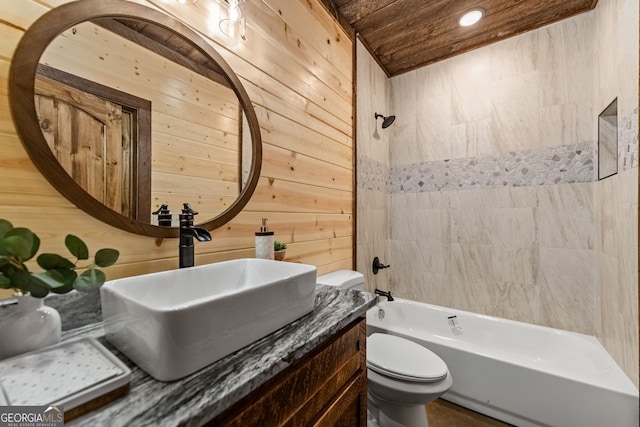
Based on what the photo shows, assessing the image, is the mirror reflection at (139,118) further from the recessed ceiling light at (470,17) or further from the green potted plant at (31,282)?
the recessed ceiling light at (470,17)

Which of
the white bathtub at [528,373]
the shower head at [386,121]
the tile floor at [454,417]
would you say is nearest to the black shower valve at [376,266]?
the white bathtub at [528,373]

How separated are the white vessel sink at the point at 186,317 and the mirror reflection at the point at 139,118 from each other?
0.25 m

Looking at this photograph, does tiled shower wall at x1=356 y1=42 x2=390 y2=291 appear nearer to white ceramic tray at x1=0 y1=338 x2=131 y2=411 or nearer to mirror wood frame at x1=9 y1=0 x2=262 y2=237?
mirror wood frame at x1=9 y1=0 x2=262 y2=237

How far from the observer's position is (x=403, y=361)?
1.39 metres

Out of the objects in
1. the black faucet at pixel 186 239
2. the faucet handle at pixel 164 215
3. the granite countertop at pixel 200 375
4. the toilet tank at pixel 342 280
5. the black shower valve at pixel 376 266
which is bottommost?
the black shower valve at pixel 376 266

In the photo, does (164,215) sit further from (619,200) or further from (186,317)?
(619,200)

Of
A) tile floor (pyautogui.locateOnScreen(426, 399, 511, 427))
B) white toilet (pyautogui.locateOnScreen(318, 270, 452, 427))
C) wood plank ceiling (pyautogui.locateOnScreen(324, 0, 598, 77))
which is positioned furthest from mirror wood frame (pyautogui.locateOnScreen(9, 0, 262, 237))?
tile floor (pyautogui.locateOnScreen(426, 399, 511, 427))

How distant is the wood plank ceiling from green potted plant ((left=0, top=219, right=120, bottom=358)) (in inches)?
78.2

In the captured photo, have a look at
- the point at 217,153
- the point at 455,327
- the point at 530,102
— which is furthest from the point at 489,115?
the point at 217,153

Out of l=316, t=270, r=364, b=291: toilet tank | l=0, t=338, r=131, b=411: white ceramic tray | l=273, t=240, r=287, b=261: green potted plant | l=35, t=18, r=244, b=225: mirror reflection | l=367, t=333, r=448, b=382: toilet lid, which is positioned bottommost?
l=367, t=333, r=448, b=382: toilet lid

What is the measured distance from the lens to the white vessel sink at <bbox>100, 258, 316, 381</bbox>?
1.58 feet

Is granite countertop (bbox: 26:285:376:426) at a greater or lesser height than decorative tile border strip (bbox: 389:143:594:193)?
lesser

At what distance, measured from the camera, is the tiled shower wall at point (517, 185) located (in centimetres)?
160

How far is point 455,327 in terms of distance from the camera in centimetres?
214
